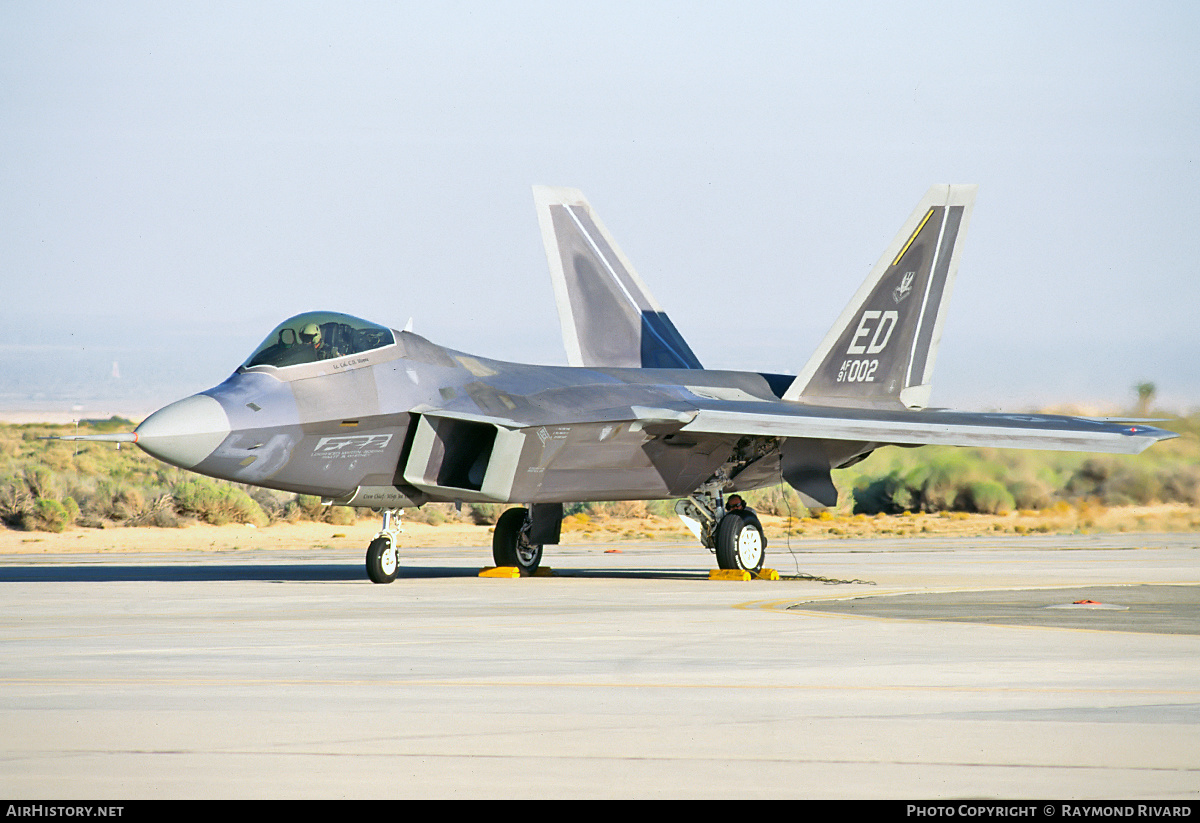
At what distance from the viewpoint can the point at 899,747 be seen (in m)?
6.21

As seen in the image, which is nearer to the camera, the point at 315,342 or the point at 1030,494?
the point at 315,342

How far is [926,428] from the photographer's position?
61.7 feet

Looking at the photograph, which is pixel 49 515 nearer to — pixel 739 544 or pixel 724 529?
pixel 724 529

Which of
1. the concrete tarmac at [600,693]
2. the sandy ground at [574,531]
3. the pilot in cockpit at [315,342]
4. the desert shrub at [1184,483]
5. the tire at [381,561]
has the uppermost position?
the pilot in cockpit at [315,342]

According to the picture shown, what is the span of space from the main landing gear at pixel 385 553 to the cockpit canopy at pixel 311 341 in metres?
2.00

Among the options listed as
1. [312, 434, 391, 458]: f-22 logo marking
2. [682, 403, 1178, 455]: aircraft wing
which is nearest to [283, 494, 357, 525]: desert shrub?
[682, 403, 1178, 455]: aircraft wing

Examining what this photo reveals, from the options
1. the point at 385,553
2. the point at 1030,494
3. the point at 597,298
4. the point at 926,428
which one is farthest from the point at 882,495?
the point at 385,553

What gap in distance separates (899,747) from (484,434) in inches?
457

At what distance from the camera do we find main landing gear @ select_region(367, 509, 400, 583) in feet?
55.7

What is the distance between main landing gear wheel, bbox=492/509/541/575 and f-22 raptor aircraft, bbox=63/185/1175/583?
0.02m

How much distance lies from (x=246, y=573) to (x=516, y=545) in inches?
147

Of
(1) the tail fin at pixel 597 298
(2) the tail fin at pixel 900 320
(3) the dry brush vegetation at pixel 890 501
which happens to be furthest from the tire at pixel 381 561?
(3) the dry brush vegetation at pixel 890 501

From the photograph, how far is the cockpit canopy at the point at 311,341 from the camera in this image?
632 inches

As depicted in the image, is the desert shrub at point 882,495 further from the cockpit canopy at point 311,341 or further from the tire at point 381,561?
the cockpit canopy at point 311,341
